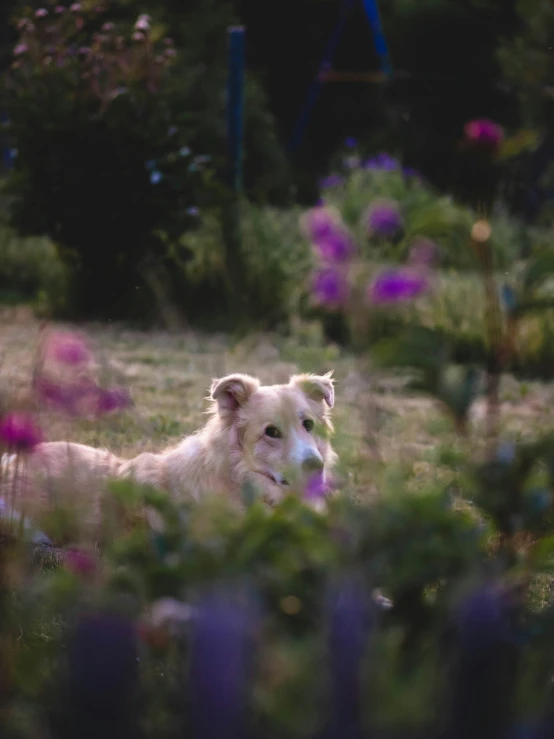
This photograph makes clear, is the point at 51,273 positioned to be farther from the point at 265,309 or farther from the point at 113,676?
the point at 113,676

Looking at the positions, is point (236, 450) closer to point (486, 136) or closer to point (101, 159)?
point (486, 136)

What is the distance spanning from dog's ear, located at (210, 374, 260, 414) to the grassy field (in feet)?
0.77

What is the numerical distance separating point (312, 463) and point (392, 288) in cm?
165

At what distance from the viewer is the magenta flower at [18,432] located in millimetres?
2510

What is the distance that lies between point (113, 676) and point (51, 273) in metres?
9.78

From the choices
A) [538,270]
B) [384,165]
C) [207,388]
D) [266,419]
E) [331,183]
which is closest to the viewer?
[538,270]

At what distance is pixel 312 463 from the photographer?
13.9 ft

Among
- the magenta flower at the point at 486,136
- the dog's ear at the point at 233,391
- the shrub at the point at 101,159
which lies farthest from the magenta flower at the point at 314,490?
the shrub at the point at 101,159

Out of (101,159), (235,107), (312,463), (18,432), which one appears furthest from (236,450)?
(235,107)

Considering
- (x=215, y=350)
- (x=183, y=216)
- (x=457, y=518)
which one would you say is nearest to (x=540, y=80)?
(x=183, y=216)

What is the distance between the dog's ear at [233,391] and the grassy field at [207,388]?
0.23m

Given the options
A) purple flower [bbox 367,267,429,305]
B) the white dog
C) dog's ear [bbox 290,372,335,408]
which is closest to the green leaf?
purple flower [bbox 367,267,429,305]

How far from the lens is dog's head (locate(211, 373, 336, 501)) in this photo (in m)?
4.50

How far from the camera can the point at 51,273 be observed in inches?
440
